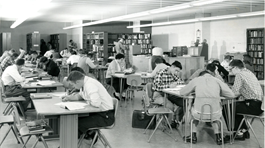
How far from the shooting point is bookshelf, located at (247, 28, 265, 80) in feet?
44.9

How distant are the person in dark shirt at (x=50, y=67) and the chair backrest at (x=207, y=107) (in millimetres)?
5984

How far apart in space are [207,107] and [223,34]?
11.9 m

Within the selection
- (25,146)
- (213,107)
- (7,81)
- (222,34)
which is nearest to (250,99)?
(213,107)

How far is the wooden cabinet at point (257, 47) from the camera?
44.9 feet

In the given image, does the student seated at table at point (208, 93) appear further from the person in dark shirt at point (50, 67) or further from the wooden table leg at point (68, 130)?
the person in dark shirt at point (50, 67)

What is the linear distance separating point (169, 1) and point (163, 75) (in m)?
6.07

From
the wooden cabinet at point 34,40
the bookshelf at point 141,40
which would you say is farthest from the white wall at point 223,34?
the wooden cabinet at point 34,40

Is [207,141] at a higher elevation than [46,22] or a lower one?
lower

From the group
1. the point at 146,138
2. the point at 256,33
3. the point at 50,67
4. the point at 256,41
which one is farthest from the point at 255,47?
the point at 146,138

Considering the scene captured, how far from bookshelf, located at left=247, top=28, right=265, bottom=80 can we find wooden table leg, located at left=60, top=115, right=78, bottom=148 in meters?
11.4

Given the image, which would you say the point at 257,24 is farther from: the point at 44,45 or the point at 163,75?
the point at 44,45

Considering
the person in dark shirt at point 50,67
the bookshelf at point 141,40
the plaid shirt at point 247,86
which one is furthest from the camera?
the bookshelf at point 141,40

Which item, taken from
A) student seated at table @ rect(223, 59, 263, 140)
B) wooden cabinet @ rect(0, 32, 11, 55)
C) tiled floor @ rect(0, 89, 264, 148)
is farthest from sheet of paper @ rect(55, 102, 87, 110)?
wooden cabinet @ rect(0, 32, 11, 55)

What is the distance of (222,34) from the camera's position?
15.8 meters
